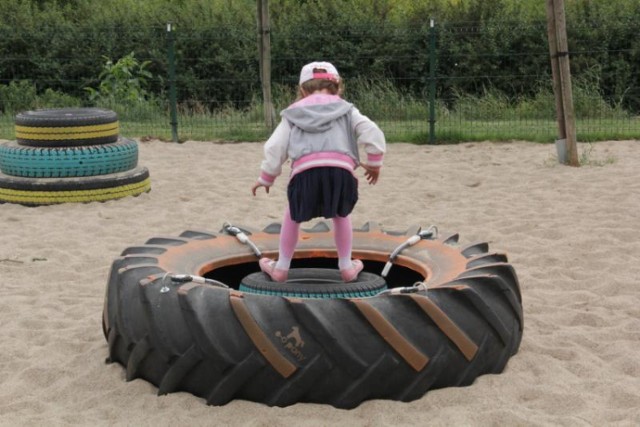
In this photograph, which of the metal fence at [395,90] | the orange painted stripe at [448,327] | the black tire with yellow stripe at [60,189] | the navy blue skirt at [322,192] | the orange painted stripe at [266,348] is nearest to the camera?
the orange painted stripe at [266,348]

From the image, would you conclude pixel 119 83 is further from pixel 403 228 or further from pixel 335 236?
pixel 335 236

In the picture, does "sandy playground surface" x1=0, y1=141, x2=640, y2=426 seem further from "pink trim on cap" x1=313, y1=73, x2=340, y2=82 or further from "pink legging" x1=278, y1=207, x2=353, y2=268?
"pink trim on cap" x1=313, y1=73, x2=340, y2=82

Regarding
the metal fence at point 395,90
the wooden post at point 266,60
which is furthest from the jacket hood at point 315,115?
the wooden post at point 266,60

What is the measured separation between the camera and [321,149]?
423 centimetres

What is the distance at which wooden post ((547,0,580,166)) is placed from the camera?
9531 mm

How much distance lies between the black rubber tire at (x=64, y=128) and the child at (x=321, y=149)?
4.46 m

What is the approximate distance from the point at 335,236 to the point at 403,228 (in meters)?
2.78

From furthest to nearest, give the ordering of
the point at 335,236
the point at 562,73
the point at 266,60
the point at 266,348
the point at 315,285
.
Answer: the point at 266,60, the point at 562,73, the point at 335,236, the point at 315,285, the point at 266,348

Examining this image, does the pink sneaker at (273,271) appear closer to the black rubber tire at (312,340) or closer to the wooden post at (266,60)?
the black rubber tire at (312,340)

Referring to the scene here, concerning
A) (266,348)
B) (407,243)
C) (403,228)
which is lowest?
(266,348)

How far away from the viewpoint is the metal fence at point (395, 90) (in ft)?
41.5

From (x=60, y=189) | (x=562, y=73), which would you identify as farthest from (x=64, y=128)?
(x=562, y=73)

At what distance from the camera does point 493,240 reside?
672 centimetres

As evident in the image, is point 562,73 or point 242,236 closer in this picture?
point 242,236
